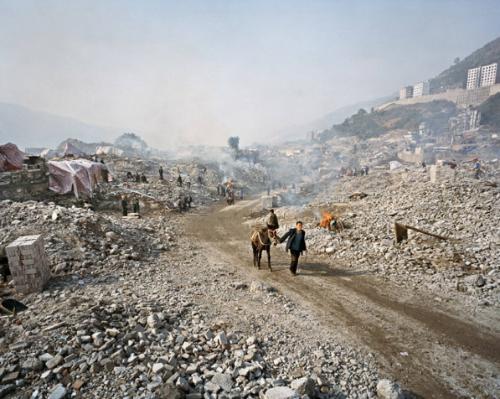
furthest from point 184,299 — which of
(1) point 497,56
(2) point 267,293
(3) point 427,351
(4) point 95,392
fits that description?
(1) point 497,56

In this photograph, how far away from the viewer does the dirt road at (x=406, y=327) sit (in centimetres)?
396

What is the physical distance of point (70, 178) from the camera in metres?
15.1

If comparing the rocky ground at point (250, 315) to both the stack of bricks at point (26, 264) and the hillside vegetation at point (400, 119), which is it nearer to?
the stack of bricks at point (26, 264)

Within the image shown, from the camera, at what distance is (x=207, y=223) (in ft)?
48.4

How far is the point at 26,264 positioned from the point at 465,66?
14899 centimetres

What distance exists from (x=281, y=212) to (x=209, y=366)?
469 inches

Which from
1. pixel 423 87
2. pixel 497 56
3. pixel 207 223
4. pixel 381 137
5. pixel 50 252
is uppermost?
pixel 497 56

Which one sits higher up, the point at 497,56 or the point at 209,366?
the point at 497,56

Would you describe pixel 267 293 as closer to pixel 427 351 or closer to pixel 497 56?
pixel 427 351

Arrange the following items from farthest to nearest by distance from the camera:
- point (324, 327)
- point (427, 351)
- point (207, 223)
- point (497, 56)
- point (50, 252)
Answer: point (497, 56) → point (207, 223) → point (50, 252) → point (324, 327) → point (427, 351)

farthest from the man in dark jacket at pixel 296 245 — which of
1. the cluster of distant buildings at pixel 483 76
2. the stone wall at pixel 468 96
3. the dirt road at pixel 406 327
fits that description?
the cluster of distant buildings at pixel 483 76

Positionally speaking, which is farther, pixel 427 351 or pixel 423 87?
pixel 423 87

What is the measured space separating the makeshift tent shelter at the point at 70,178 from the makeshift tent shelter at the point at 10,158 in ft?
6.12

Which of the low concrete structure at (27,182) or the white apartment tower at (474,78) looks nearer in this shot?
the low concrete structure at (27,182)
